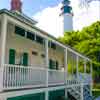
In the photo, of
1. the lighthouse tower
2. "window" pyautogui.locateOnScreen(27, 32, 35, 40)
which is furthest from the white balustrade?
the lighthouse tower

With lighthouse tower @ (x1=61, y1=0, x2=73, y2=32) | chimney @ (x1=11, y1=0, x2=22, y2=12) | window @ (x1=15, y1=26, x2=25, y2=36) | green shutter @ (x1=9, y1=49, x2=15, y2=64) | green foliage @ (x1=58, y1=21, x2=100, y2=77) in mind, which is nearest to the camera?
green shutter @ (x1=9, y1=49, x2=15, y2=64)

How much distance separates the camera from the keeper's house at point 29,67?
423 inches

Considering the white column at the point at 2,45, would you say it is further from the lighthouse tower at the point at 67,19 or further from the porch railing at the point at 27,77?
the lighthouse tower at the point at 67,19

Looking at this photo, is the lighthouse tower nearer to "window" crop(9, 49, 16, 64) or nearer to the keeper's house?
the keeper's house

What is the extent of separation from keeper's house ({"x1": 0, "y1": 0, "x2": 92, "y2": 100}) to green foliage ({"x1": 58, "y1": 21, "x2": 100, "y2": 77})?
36.2 feet

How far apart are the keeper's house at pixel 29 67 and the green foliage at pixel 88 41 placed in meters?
11.0

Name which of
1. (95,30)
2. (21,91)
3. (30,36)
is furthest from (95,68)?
(21,91)

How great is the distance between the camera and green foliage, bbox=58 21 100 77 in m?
35.2

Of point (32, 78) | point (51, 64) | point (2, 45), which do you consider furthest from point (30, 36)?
point (2, 45)

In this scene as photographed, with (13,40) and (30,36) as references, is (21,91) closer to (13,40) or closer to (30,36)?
(13,40)

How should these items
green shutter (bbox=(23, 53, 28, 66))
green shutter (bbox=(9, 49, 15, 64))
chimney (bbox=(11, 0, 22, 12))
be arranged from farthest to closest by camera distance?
chimney (bbox=(11, 0, 22, 12))
green shutter (bbox=(23, 53, 28, 66))
green shutter (bbox=(9, 49, 15, 64))

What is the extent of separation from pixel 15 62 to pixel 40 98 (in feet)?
10.8

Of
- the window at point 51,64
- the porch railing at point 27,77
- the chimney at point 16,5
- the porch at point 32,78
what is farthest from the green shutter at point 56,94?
the chimney at point 16,5

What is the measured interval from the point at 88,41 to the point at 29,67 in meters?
24.0
